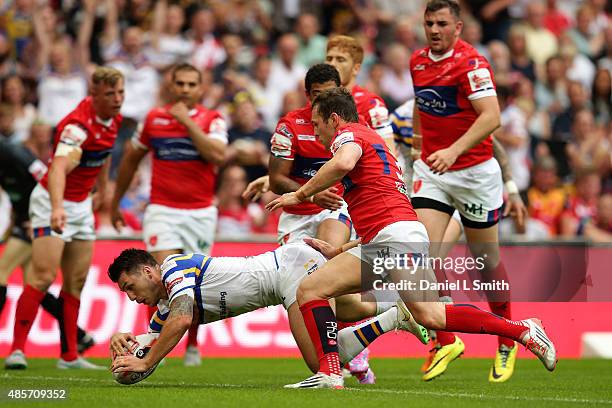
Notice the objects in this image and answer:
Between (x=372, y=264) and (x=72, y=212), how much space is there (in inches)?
175

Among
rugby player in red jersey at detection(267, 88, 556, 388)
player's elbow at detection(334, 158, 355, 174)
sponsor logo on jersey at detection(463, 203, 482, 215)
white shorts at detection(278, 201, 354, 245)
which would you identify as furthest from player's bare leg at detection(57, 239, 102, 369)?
player's elbow at detection(334, 158, 355, 174)

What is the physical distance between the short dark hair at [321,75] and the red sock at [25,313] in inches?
148

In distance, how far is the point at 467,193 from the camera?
10367 millimetres

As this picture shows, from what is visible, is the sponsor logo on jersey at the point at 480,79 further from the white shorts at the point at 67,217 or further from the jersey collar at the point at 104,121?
the white shorts at the point at 67,217

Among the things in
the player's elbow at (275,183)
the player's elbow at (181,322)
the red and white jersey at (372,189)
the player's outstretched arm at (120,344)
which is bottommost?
the player's outstretched arm at (120,344)

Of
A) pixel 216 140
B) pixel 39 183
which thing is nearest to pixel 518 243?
pixel 216 140

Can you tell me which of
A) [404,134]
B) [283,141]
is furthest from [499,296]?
[283,141]

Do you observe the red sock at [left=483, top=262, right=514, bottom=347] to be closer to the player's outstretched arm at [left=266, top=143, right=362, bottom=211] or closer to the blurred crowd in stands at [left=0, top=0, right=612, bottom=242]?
the player's outstretched arm at [left=266, top=143, right=362, bottom=211]

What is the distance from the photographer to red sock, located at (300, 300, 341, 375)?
8.34 m

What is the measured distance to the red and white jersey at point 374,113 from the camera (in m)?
10.3

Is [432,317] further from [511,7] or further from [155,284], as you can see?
[511,7]

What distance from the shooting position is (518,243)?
14.5 m

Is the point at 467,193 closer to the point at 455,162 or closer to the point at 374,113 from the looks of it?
the point at 455,162

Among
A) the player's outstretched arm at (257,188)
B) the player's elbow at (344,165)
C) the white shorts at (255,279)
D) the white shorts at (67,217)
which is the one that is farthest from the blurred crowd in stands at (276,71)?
the player's elbow at (344,165)
